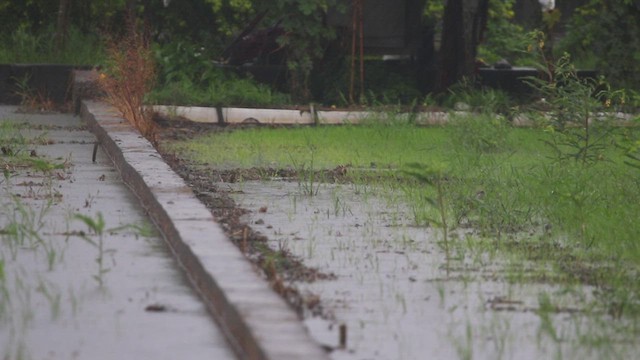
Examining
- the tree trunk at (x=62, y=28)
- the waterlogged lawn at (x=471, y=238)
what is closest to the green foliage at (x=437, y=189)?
the waterlogged lawn at (x=471, y=238)

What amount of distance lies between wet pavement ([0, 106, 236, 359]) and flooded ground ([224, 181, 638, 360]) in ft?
1.66

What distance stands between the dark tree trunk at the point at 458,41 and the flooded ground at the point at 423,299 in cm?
1037

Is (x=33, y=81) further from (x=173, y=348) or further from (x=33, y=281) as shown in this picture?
(x=173, y=348)

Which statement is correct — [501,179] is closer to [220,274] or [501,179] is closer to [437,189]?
[437,189]

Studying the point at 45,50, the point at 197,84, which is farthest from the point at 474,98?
the point at 45,50

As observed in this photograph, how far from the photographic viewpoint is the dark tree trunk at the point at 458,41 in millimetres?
18344

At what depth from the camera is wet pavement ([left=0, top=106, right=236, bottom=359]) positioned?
505 cm

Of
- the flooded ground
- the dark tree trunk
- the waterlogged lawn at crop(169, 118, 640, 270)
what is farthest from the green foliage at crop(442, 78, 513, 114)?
the flooded ground

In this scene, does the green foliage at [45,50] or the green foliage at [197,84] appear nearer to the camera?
the green foliage at [197,84]

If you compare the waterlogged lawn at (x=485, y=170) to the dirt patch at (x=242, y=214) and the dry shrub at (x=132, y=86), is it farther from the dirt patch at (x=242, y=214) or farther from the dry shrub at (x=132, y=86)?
the dry shrub at (x=132, y=86)

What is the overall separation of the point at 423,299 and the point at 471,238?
152cm

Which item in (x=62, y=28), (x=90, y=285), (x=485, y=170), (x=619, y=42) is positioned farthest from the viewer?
(x=62, y=28)

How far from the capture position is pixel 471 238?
7.39 meters

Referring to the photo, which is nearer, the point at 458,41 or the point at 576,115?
the point at 576,115
